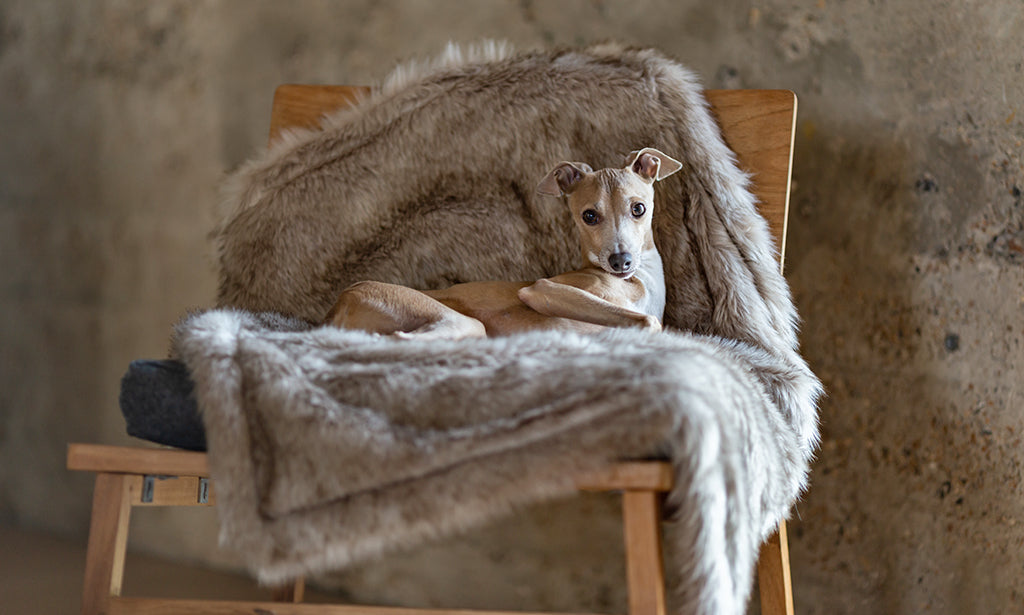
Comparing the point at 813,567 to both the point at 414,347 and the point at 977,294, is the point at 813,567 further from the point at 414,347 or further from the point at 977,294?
the point at 414,347

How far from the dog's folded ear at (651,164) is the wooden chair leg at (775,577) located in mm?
866

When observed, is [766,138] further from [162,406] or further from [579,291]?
[162,406]

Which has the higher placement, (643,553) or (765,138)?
(765,138)

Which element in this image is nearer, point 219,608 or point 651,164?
point 219,608

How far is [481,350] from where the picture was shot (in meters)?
1.29

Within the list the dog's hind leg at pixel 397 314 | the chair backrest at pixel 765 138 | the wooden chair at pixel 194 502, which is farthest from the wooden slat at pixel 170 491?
the chair backrest at pixel 765 138

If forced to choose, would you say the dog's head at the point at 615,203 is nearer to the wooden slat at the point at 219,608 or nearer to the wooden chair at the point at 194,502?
the wooden chair at the point at 194,502

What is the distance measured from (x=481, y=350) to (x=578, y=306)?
1.62 ft

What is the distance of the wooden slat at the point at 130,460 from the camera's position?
130 cm

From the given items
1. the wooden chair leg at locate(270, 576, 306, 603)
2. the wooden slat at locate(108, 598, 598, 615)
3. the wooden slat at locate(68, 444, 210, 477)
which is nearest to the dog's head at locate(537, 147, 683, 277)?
the wooden slat at locate(108, 598, 598, 615)

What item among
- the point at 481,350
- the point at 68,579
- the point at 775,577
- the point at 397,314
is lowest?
the point at 68,579

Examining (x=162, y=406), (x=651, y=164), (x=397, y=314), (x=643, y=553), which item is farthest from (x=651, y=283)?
(x=162, y=406)

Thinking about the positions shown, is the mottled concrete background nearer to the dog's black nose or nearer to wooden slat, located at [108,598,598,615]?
the dog's black nose

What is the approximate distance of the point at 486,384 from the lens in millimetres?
1187
